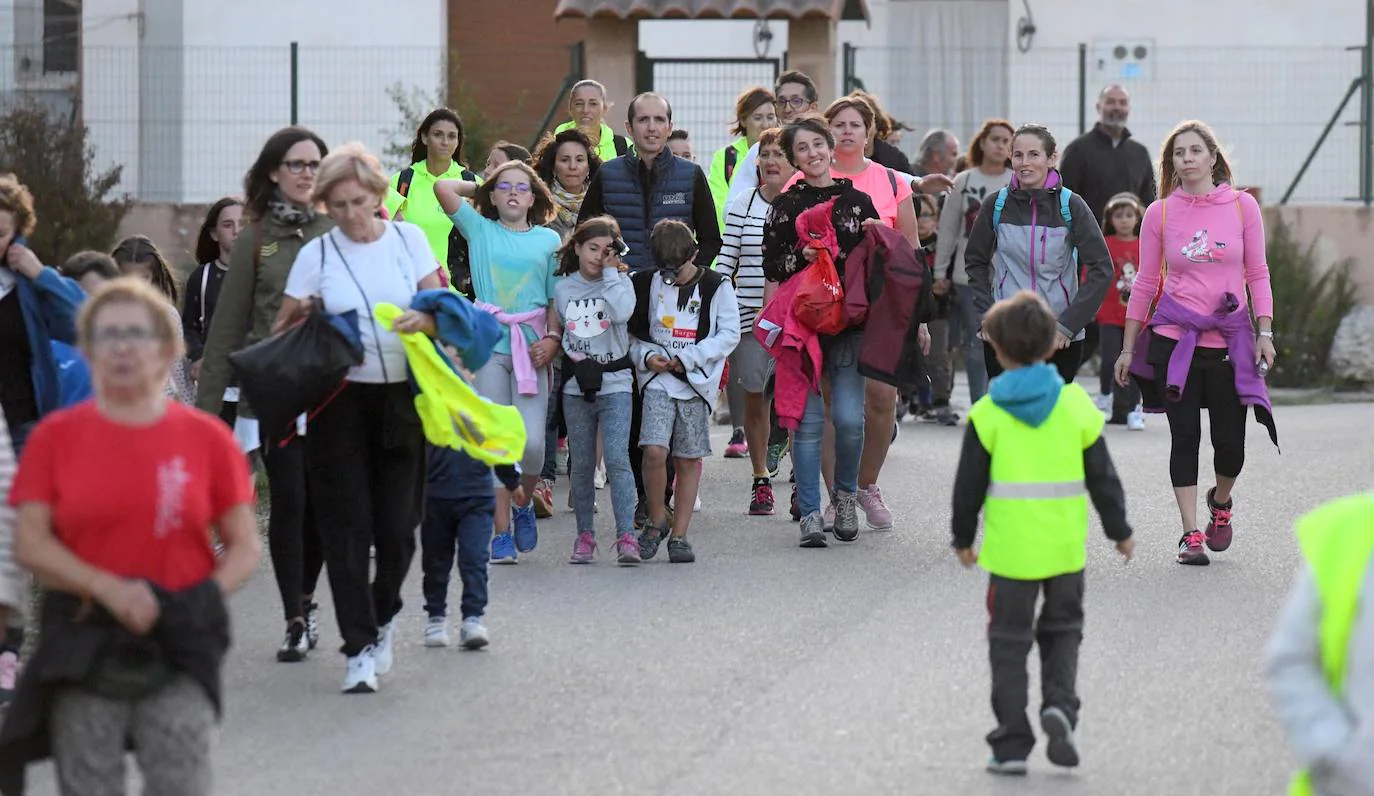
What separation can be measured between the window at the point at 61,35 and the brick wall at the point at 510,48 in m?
4.14

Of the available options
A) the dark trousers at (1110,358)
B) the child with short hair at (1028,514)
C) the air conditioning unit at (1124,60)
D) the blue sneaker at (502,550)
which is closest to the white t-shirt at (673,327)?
the blue sneaker at (502,550)

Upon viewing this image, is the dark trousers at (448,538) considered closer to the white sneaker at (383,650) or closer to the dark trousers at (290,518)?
the dark trousers at (290,518)

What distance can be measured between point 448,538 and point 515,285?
78.7 inches

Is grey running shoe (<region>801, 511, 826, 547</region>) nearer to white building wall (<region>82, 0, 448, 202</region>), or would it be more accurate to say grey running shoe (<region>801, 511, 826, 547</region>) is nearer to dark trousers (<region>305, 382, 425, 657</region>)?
dark trousers (<region>305, 382, 425, 657</region>)

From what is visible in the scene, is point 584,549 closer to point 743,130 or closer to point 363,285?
point 363,285

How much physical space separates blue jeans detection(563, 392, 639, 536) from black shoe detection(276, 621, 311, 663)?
2.35m

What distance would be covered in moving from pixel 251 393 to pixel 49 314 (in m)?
0.90

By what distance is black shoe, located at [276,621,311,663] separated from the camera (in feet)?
26.0

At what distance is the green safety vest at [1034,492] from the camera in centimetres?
623

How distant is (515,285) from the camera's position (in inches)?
396

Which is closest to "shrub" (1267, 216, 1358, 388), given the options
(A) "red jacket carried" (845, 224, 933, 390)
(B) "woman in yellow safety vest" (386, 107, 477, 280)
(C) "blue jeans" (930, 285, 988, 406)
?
(C) "blue jeans" (930, 285, 988, 406)

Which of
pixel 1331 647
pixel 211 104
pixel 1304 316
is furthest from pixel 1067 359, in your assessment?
pixel 211 104

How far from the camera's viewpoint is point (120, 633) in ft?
15.7

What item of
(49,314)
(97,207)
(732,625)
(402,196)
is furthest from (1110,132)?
(49,314)
